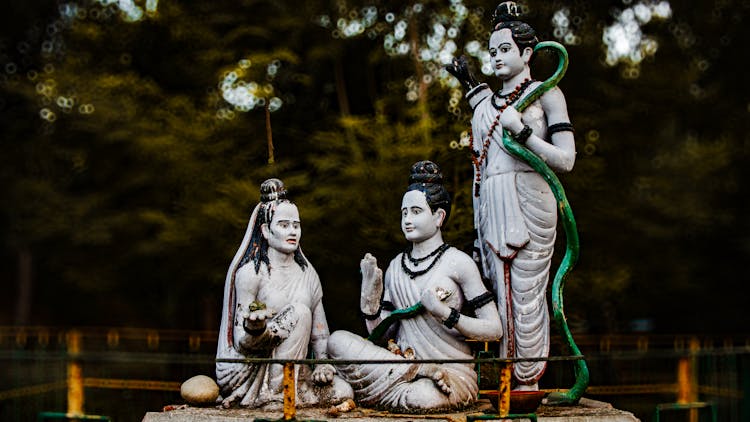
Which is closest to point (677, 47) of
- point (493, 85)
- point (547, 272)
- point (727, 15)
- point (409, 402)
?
point (727, 15)

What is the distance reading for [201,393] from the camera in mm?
7512

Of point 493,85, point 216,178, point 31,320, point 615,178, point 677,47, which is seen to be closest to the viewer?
point 493,85

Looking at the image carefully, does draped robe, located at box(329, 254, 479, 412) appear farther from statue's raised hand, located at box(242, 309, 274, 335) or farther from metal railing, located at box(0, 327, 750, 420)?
statue's raised hand, located at box(242, 309, 274, 335)

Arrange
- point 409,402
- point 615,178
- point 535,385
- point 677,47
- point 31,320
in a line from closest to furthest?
point 409,402 → point 535,385 → point 615,178 → point 677,47 → point 31,320

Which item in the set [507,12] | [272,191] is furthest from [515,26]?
[272,191]

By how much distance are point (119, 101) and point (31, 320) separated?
969cm

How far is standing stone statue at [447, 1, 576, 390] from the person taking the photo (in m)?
7.61

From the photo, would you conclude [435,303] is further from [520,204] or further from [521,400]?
[520,204]

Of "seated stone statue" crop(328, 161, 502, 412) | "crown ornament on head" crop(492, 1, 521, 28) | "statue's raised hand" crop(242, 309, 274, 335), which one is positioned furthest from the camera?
"crown ornament on head" crop(492, 1, 521, 28)

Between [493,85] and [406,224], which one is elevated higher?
[493,85]

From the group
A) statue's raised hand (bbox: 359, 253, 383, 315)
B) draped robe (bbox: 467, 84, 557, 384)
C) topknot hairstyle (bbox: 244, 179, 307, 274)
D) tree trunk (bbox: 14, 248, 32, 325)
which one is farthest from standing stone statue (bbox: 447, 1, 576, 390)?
tree trunk (bbox: 14, 248, 32, 325)

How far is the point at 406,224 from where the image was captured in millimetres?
7734

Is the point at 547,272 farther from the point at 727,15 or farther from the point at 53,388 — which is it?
the point at 727,15

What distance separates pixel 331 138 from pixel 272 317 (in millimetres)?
7882
